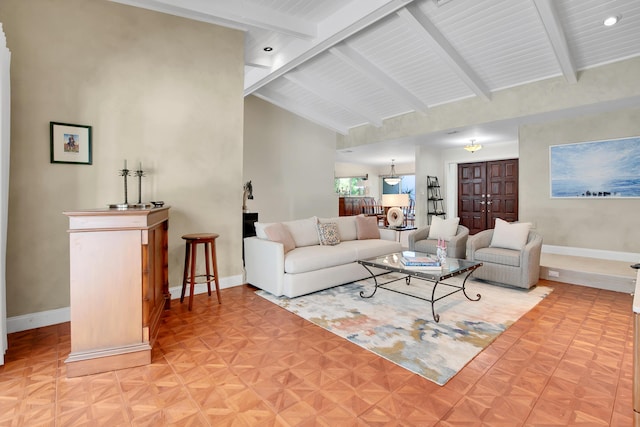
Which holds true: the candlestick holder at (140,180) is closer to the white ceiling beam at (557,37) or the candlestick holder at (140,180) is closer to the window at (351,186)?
the white ceiling beam at (557,37)

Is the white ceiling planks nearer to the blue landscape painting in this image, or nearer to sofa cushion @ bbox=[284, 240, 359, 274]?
the blue landscape painting

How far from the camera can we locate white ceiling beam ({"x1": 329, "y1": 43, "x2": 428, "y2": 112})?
5.02 m

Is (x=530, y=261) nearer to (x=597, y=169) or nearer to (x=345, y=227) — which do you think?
(x=345, y=227)

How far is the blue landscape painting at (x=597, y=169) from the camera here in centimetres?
534

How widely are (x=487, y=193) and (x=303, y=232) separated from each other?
6580mm

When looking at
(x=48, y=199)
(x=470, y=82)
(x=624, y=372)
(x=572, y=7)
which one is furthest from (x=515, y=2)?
(x=48, y=199)

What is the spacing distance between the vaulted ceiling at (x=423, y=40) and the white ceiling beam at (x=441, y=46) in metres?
0.01

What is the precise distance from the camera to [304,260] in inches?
149

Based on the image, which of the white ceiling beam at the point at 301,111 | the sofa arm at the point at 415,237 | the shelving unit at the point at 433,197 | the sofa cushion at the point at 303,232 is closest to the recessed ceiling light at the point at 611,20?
the sofa arm at the point at 415,237

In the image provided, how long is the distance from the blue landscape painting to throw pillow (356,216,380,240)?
147 inches

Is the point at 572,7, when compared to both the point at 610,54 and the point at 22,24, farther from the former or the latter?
A: the point at 22,24

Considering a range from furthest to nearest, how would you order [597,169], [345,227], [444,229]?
[597,169] < [444,229] < [345,227]

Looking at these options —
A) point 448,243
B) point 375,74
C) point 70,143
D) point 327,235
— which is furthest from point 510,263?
point 70,143

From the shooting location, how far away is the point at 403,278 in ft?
14.7
